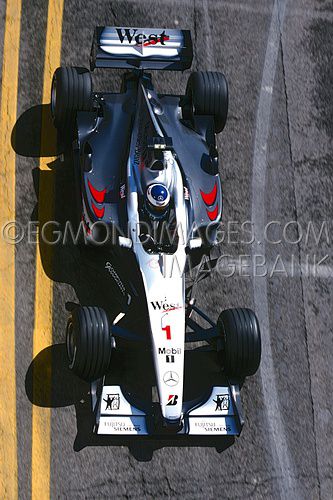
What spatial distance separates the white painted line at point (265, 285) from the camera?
13242 millimetres

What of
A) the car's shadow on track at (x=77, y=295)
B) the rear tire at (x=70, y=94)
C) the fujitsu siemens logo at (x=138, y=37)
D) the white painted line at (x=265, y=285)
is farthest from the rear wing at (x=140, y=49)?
the white painted line at (x=265, y=285)

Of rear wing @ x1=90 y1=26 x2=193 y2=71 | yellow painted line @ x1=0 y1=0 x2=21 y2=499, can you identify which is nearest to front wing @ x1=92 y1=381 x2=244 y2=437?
yellow painted line @ x1=0 y1=0 x2=21 y2=499

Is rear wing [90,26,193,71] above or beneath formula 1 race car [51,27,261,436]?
above

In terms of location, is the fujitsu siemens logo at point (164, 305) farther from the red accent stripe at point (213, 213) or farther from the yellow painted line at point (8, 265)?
the yellow painted line at point (8, 265)

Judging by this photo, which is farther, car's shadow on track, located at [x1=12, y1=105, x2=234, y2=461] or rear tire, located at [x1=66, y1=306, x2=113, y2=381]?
car's shadow on track, located at [x1=12, y1=105, x2=234, y2=461]

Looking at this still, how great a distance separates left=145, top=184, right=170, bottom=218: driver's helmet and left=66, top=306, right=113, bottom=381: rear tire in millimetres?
1335

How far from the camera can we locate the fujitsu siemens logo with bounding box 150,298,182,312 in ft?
41.1

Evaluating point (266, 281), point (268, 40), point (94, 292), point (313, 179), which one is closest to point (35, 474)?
point (94, 292)

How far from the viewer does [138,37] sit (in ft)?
46.1

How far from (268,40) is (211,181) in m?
3.20

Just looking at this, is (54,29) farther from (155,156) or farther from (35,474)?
(35,474)

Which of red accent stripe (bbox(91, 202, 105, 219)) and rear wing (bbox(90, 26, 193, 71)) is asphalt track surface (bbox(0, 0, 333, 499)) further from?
rear wing (bbox(90, 26, 193, 71))

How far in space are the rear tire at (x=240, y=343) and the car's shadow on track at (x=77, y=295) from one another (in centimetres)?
72

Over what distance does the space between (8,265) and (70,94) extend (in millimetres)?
2194
